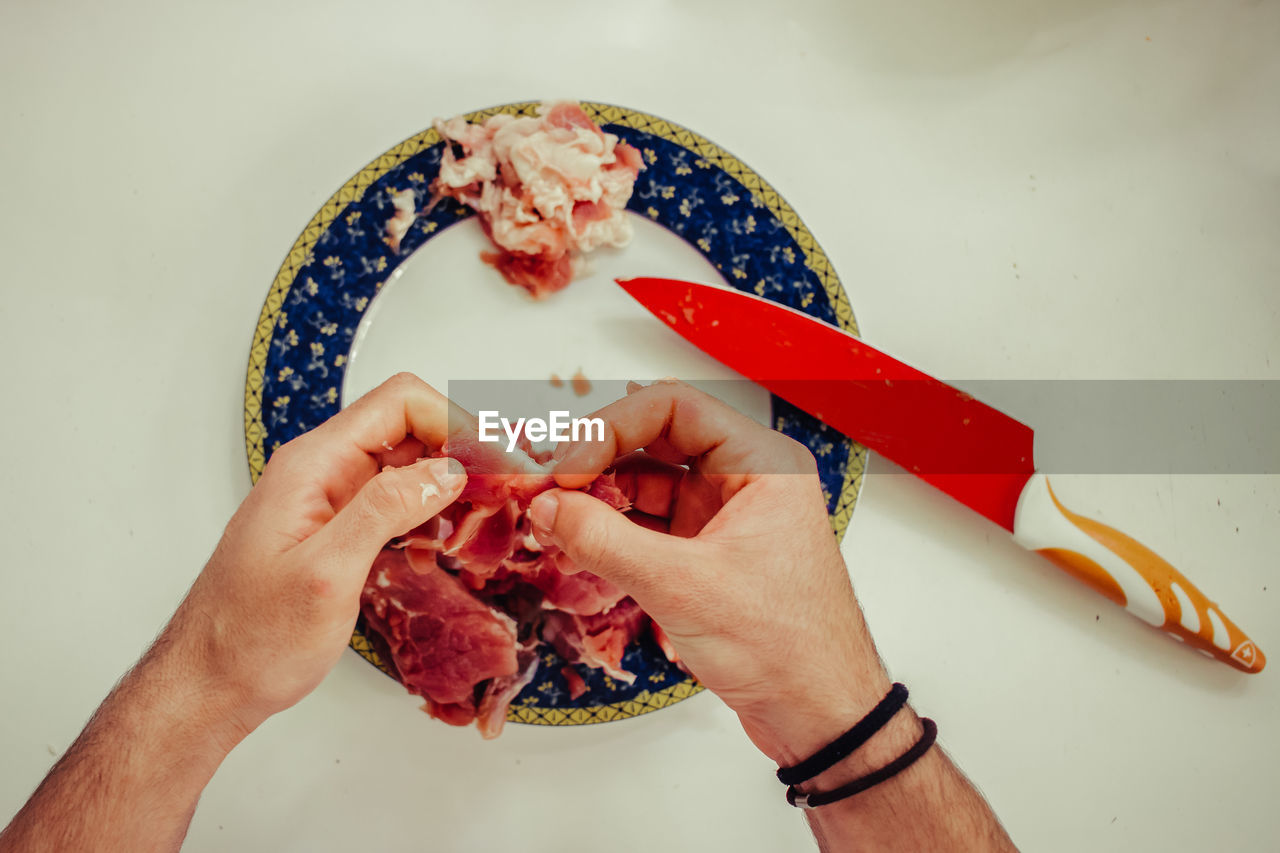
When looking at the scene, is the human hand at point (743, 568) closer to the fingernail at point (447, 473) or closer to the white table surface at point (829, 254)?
the fingernail at point (447, 473)

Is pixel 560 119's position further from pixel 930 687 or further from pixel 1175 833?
pixel 1175 833

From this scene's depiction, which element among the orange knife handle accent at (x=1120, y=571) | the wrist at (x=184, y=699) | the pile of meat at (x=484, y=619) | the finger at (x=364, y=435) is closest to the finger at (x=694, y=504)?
the pile of meat at (x=484, y=619)

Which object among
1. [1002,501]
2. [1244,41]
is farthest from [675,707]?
[1244,41]
